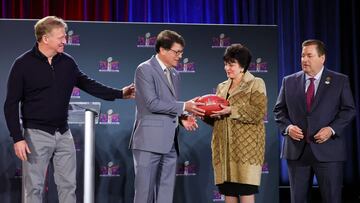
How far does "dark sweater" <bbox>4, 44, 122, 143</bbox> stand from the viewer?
12.9ft

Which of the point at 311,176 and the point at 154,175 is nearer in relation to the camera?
the point at 154,175

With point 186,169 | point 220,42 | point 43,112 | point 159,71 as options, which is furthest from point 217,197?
point 43,112

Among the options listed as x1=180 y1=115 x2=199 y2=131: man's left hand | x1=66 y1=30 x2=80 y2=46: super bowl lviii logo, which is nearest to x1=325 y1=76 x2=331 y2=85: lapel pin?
x1=180 y1=115 x2=199 y2=131: man's left hand

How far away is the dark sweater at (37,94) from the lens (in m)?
3.92

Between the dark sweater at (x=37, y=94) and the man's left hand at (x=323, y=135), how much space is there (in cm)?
192

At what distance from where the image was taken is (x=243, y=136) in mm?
4359

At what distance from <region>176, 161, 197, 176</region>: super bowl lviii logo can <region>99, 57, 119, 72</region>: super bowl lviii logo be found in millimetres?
1210

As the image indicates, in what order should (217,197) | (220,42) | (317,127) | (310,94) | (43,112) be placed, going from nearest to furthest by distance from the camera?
(43,112)
(317,127)
(310,94)
(217,197)
(220,42)

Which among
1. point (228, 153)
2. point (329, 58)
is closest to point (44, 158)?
point (228, 153)

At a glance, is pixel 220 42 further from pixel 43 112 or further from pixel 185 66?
pixel 43 112

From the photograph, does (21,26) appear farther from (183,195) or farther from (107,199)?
(183,195)

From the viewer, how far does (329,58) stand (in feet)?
25.6

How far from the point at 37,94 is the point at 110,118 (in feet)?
7.22

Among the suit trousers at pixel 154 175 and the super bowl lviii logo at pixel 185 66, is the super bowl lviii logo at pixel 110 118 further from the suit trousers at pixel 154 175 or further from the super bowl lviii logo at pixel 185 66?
the suit trousers at pixel 154 175
